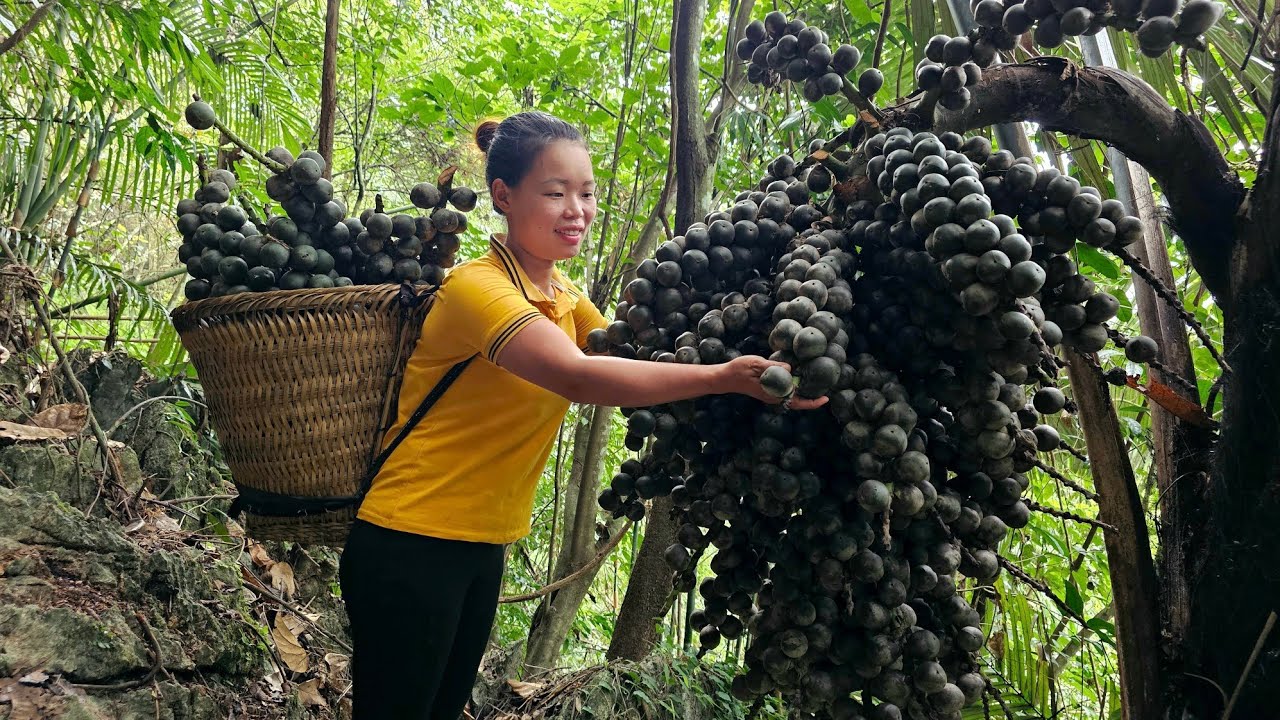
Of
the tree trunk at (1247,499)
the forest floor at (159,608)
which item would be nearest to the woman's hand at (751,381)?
the tree trunk at (1247,499)

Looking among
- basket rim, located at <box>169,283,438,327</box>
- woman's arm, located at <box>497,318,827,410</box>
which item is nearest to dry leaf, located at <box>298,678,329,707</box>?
basket rim, located at <box>169,283,438,327</box>

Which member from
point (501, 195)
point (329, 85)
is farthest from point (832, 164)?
point (329, 85)

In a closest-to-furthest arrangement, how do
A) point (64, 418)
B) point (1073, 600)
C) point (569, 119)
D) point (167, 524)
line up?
point (1073, 600) < point (64, 418) < point (167, 524) < point (569, 119)

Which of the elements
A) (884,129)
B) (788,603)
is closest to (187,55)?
(884,129)

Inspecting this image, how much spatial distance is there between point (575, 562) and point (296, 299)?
4.98 ft

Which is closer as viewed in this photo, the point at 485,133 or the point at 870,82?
the point at 870,82

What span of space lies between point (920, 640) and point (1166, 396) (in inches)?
21.1

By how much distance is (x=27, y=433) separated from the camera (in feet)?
8.29

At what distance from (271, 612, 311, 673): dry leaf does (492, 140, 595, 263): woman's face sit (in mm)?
1693

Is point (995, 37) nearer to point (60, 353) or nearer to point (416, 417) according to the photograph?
point (416, 417)

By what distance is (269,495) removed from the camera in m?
1.69

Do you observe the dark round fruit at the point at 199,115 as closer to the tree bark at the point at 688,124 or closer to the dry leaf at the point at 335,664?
the tree bark at the point at 688,124

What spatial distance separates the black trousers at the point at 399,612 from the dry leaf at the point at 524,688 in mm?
784

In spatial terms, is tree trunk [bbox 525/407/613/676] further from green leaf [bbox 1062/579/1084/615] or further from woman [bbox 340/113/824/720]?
green leaf [bbox 1062/579/1084/615]
